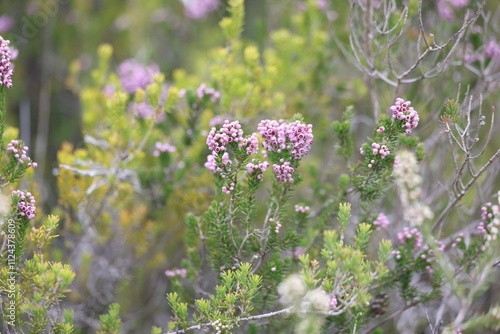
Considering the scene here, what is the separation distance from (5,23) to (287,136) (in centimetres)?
302

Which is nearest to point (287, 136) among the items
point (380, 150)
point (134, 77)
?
point (380, 150)

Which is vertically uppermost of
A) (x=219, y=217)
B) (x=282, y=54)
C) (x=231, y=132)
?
(x=282, y=54)

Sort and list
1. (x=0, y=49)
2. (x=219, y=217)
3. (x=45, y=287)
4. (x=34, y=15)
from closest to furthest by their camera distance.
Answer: (x=45, y=287) < (x=0, y=49) < (x=219, y=217) < (x=34, y=15)

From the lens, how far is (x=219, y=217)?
5.79 ft

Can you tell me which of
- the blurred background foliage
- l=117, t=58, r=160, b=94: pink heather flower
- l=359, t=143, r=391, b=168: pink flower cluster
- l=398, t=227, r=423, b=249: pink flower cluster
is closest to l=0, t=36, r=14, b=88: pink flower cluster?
the blurred background foliage

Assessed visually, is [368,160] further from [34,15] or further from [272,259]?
[34,15]

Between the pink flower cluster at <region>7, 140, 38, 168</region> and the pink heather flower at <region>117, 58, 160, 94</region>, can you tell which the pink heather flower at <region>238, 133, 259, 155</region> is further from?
the pink heather flower at <region>117, 58, 160, 94</region>

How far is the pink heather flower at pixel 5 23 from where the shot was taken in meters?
3.53

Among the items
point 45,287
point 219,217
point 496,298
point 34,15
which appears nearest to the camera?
point 45,287

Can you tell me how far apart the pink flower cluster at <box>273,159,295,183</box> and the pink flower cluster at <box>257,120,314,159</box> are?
0.17 ft

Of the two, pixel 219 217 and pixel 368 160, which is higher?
pixel 368 160

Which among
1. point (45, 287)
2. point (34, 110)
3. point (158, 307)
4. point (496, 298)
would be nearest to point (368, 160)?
point (45, 287)

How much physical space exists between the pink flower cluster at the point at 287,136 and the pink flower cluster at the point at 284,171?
0.17ft

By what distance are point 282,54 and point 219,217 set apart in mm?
1644
